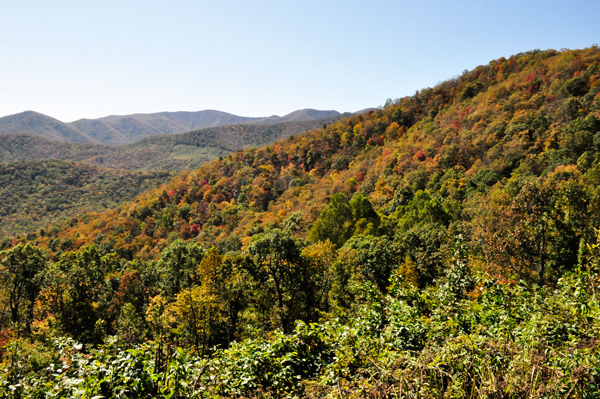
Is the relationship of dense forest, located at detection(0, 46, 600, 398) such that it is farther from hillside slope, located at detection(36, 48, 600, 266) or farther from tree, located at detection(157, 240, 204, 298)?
hillside slope, located at detection(36, 48, 600, 266)

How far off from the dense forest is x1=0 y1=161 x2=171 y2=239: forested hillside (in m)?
39.0

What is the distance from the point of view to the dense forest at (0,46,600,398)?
4172mm

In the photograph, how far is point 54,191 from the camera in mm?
123875

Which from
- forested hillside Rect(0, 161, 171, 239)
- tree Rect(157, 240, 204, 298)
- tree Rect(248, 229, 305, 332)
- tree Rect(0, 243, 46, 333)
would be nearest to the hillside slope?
tree Rect(248, 229, 305, 332)

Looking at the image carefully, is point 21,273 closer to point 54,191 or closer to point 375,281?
point 375,281

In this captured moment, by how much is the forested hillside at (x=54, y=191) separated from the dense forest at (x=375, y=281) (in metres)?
39.0

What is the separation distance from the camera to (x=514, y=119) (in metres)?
50.3

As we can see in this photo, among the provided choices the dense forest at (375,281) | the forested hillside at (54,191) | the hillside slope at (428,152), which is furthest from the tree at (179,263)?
the forested hillside at (54,191)

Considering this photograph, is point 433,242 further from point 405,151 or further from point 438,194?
point 405,151

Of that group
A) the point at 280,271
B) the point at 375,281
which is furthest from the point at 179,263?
the point at 375,281

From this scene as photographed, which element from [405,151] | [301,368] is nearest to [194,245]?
[301,368]

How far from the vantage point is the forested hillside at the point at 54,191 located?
353 feet

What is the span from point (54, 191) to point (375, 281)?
145 meters

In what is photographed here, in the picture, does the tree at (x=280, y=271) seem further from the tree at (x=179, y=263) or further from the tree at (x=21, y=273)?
the tree at (x=21, y=273)
